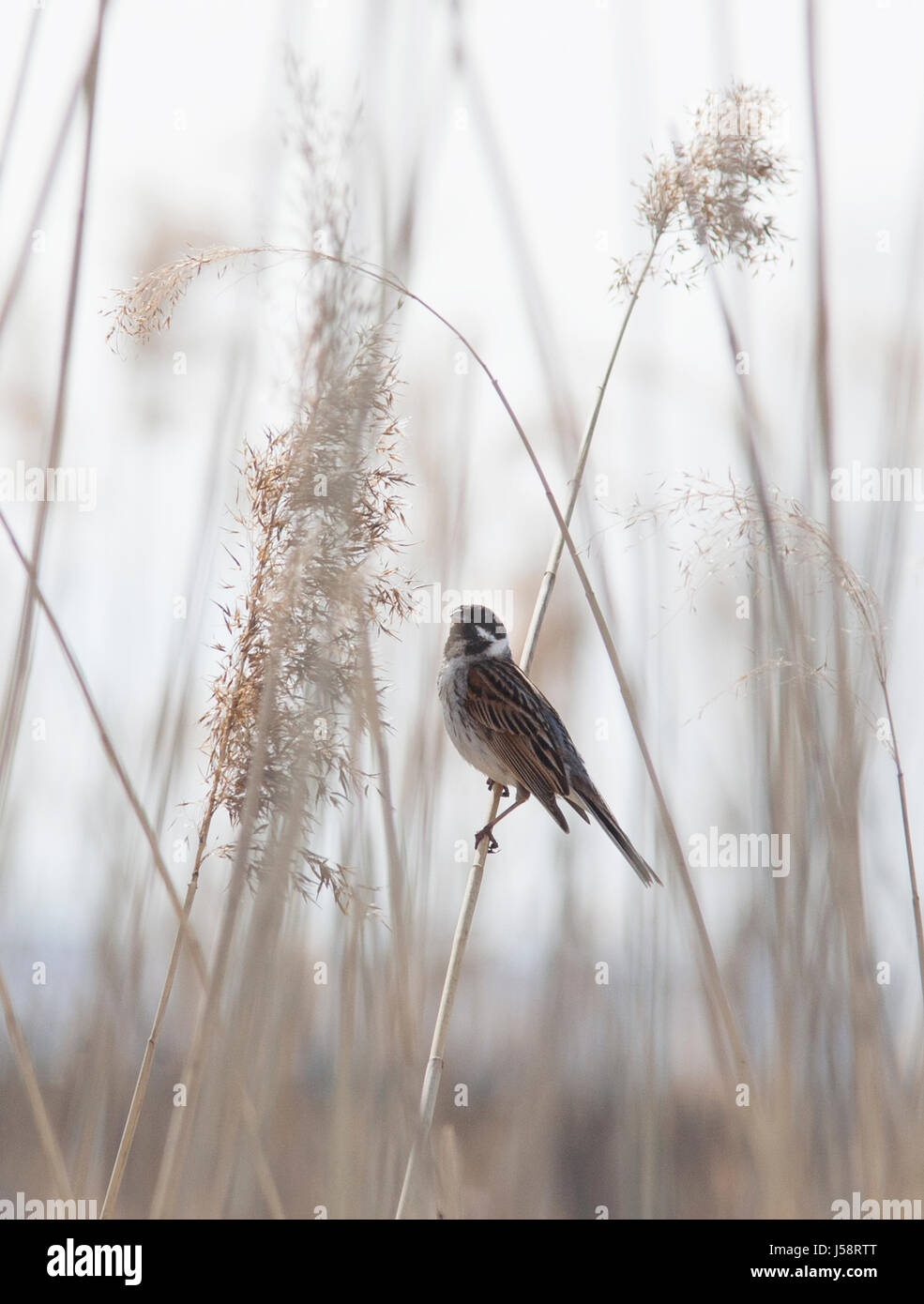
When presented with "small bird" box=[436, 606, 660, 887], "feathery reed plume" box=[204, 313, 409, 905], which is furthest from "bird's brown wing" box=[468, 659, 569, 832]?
"feathery reed plume" box=[204, 313, 409, 905]

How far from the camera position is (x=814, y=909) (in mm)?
2029

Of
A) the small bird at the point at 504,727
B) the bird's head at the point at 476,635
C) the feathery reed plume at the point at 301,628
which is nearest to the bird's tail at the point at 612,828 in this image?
the small bird at the point at 504,727

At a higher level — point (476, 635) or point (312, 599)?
point (476, 635)

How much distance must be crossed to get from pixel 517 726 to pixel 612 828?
1.35ft

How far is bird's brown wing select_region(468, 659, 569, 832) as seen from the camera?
2.97m

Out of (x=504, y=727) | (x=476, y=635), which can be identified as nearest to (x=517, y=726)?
(x=504, y=727)

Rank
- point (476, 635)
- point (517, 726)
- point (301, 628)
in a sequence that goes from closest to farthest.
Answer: point (301, 628) → point (517, 726) → point (476, 635)

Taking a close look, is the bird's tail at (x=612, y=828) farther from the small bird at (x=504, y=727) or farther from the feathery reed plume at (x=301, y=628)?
the feathery reed plume at (x=301, y=628)

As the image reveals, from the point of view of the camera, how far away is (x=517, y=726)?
3080 mm

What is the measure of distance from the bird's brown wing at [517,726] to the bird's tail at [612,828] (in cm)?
8

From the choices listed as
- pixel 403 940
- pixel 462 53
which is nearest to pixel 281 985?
pixel 403 940

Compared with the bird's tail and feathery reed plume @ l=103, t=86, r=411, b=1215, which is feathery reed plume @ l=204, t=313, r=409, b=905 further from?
the bird's tail

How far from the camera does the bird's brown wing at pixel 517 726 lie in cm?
297

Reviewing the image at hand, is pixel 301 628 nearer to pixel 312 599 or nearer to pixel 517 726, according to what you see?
pixel 312 599
